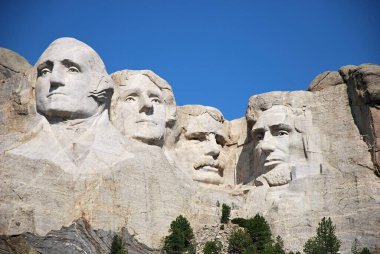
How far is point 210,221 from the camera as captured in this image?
35.5 meters

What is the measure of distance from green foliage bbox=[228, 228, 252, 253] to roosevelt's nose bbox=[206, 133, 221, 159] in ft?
14.6

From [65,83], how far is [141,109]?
295 cm

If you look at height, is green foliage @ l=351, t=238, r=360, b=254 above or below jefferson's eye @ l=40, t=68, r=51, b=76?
below

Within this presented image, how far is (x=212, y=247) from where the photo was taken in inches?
1323

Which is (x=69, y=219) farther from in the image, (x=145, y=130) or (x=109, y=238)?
(x=145, y=130)

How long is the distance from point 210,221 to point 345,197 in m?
3.67

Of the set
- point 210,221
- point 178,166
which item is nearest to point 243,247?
point 210,221

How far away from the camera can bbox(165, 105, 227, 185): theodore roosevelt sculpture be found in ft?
124

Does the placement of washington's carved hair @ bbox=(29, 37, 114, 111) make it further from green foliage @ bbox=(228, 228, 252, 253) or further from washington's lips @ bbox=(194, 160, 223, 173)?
green foliage @ bbox=(228, 228, 252, 253)

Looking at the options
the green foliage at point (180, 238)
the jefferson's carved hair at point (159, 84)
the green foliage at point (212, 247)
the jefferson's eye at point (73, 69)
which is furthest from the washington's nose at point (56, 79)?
the green foliage at point (212, 247)

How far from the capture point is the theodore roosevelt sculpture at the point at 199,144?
3772cm

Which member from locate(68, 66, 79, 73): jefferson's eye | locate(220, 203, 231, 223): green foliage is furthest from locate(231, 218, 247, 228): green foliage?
locate(68, 66, 79, 73): jefferson's eye

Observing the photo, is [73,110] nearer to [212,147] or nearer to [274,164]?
[212,147]

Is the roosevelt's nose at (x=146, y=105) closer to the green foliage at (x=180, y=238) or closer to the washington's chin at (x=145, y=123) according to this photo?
the washington's chin at (x=145, y=123)
